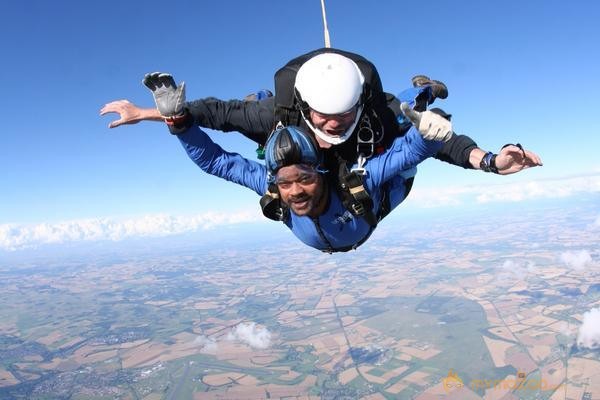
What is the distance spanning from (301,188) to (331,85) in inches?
26.1

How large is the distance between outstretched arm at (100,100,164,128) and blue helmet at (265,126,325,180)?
2.98ft

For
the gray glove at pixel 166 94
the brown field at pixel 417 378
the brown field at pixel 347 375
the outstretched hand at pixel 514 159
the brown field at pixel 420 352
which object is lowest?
the brown field at pixel 347 375

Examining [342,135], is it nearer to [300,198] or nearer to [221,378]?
[300,198]

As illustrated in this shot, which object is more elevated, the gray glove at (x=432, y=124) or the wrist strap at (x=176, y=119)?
the wrist strap at (x=176, y=119)

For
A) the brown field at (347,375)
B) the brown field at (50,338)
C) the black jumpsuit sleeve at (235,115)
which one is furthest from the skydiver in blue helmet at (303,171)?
the brown field at (50,338)

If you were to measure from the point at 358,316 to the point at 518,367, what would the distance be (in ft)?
72.3

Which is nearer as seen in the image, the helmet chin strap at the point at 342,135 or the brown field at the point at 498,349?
the helmet chin strap at the point at 342,135

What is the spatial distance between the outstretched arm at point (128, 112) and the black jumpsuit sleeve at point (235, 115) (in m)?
0.30

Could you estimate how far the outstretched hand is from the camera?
2.17 meters

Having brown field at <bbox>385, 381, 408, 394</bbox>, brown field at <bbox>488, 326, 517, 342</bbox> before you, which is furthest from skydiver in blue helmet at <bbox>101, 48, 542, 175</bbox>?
brown field at <bbox>488, 326, 517, 342</bbox>

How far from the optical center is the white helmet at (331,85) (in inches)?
89.3

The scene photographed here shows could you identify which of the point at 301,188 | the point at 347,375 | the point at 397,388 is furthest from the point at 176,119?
the point at 347,375

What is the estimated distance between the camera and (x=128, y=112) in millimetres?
2762

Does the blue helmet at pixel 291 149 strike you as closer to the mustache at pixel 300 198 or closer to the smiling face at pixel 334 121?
the smiling face at pixel 334 121
